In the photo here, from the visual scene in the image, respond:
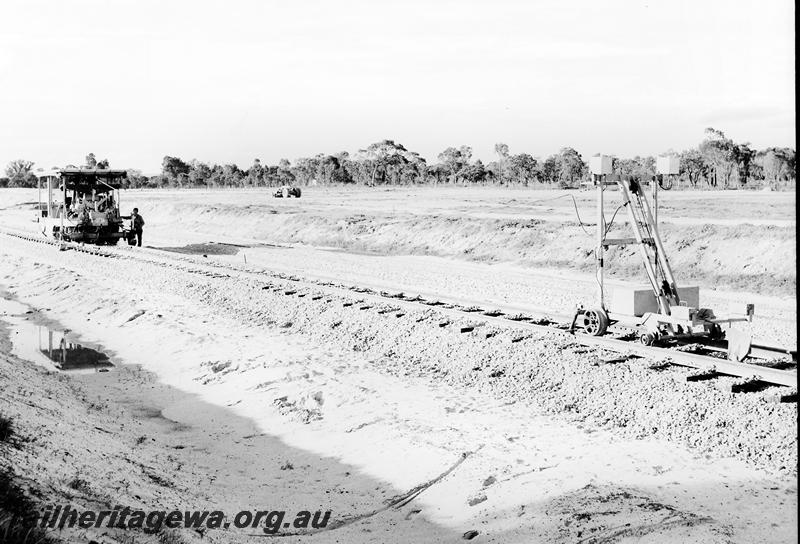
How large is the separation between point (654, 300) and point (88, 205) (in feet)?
79.5

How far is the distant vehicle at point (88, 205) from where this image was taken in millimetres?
29594

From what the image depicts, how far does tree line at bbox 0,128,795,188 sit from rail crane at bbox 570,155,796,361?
53698 millimetres

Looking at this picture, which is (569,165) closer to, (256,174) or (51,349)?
(256,174)

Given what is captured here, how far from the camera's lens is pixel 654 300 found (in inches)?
445

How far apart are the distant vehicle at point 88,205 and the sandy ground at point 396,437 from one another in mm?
14539

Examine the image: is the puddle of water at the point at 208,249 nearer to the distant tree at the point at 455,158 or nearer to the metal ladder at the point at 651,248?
the metal ladder at the point at 651,248

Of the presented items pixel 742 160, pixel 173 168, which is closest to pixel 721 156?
pixel 742 160

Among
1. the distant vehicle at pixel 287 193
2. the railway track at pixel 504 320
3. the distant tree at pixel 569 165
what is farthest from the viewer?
the distant tree at pixel 569 165

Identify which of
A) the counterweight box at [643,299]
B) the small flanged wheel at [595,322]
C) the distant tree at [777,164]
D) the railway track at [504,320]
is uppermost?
the distant tree at [777,164]

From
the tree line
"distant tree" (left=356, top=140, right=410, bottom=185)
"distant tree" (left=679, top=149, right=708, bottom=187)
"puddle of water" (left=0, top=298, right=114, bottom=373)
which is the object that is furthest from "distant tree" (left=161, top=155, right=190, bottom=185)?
"puddle of water" (left=0, top=298, right=114, bottom=373)

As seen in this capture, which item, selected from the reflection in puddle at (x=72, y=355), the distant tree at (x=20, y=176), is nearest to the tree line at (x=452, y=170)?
the distant tree at (x=20, y=176)

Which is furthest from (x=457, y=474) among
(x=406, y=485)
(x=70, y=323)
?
(x=70, y=323)

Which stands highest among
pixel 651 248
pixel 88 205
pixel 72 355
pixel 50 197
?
pixel 50 197

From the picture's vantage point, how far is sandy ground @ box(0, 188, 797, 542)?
22.5 ft
